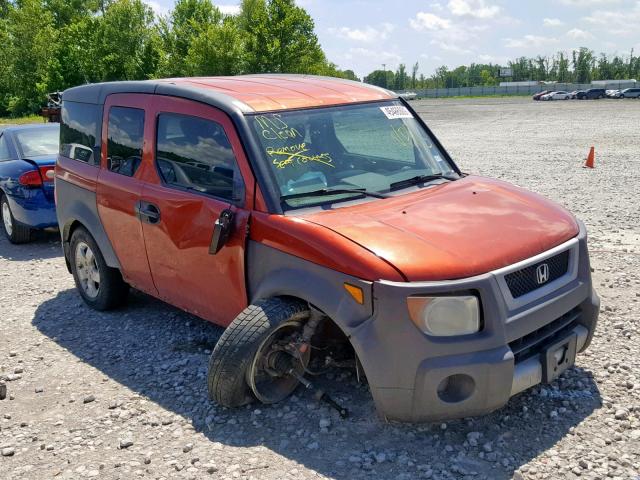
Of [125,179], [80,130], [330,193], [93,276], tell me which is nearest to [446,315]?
[330,193]

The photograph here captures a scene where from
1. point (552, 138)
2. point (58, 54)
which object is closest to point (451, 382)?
point (552, 138)

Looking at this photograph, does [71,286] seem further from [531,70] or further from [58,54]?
[531,70]

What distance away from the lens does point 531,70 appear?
125938 mm

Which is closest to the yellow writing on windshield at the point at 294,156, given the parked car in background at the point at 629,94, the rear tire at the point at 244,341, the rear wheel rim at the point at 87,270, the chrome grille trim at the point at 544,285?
the rear tire at the point at 244,341

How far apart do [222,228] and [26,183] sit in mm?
5137

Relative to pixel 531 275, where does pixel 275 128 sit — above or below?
above

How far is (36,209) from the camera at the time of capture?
8.11m

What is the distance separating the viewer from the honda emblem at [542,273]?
3.58 meters

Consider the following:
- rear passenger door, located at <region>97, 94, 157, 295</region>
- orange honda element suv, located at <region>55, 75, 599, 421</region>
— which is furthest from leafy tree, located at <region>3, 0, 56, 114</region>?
orange honda element suv, located at <region>55, 75, 599, 421</region>

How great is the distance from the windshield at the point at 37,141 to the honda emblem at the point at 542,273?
7.09 m

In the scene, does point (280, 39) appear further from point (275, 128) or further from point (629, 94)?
point (275, 128)

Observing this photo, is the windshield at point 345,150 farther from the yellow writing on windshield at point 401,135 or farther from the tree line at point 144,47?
the tree line at point 144,47

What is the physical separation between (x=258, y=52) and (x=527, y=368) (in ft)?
146

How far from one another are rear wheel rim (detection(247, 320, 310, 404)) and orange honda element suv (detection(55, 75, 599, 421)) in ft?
0.03
